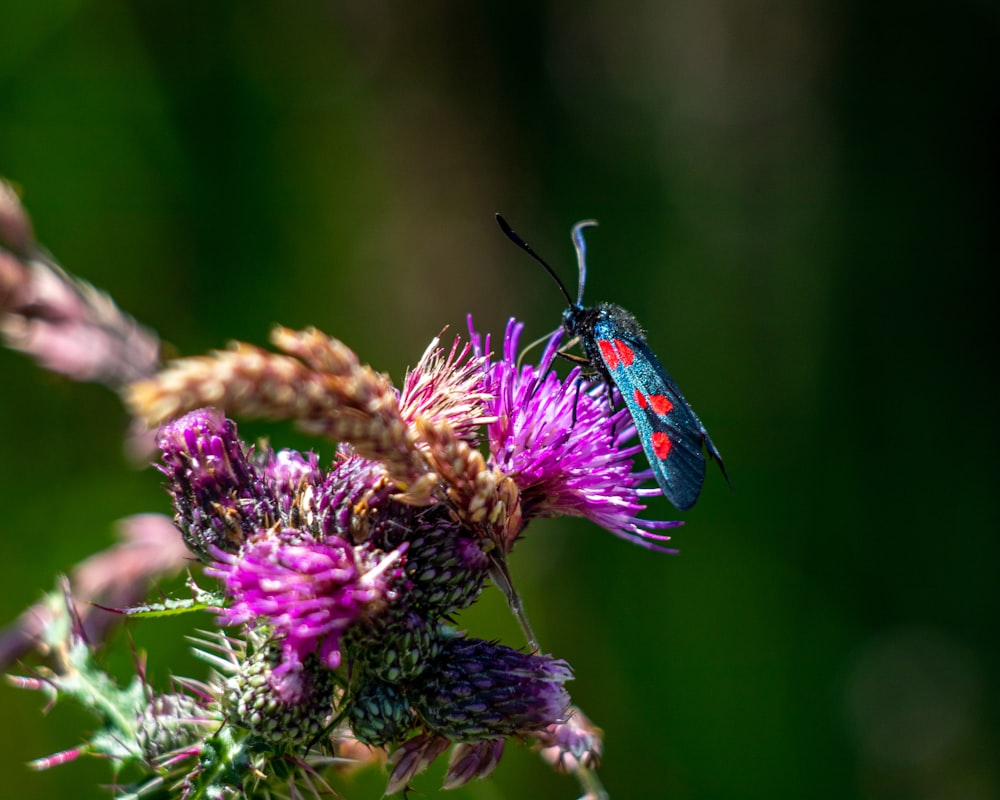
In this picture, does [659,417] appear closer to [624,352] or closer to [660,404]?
[660,404]

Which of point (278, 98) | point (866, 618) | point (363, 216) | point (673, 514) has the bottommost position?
point (866, 618)

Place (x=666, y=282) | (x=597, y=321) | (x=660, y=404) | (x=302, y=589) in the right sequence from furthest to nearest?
(x=666, y=282)
(x=597, y=321)
(x=660, y=404)
(x=302, y=589)

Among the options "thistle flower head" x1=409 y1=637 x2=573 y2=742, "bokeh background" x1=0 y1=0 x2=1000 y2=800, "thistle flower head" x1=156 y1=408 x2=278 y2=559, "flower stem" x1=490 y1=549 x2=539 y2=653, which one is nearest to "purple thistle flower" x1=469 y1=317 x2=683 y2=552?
"flower stem" x1=490 y1=549 x2=539 y2=653

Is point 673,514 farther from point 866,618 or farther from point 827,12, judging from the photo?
point 827,12

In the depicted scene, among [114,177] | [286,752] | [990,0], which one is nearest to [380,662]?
[286,752]

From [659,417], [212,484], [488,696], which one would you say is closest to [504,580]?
[488,696]

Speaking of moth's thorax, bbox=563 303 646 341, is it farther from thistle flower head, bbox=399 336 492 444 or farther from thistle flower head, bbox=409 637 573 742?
thistle flower head, bbox=409 637 573 742

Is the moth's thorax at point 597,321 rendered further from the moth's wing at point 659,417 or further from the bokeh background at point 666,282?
the bokeh background at point 666,282
